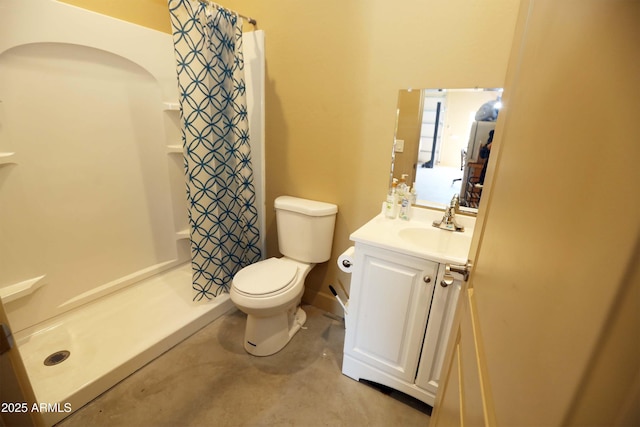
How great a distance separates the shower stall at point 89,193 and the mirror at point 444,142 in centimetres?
102

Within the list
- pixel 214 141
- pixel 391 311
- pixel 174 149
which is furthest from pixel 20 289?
pixel 391 311

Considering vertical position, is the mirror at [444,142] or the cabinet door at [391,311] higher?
the mirror at [444,142]

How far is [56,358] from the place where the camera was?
→ 1519 mm

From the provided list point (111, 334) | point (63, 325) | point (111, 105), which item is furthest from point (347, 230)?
point (63, 325)

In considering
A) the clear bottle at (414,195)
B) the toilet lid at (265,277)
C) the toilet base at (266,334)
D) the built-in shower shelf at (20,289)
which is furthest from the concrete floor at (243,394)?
the clear bottle at (414,195)

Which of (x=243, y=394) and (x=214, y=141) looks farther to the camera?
(x=214, y=141)

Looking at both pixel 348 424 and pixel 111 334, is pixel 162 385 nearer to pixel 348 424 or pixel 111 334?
pixel 111 334

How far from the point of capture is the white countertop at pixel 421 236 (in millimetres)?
1235

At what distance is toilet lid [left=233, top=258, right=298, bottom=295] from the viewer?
5.22 ft

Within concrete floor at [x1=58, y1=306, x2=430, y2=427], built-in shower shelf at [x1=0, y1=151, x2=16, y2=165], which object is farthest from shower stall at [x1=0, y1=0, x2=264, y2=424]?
concrete floor at [x1=58, y1=306, x2=430, y2=427]

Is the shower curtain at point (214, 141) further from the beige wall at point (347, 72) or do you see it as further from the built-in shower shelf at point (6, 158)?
the built-in shower shelf at point (6, 158)

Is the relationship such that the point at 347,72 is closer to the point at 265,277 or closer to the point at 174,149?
the point at 265,277

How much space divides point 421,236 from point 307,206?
0.71m

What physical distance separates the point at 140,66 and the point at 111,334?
1690 mm
